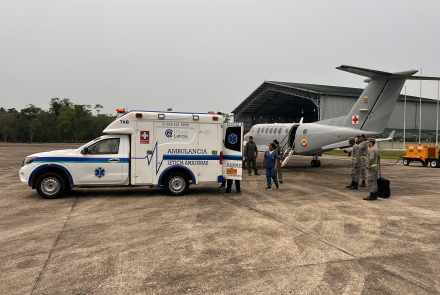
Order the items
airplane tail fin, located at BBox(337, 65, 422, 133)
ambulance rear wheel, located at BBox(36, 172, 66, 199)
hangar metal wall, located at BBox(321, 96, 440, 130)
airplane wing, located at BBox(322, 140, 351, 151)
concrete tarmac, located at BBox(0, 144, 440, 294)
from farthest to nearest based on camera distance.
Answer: hangar metal wall, located at BBox(321, 96, 440, 130) → airplane wing, located at BBox(322, 140, 351, 151) → airplane tail fin, located at BBox(337, 65, 422, 133) → ambulance rear wheel, located at BBox(36, 172, 66, 199) → concrete tarmac, located at BBox(0, 144, 440, 294)

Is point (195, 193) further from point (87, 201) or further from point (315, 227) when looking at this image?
point (315, 227)

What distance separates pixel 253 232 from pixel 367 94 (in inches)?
568

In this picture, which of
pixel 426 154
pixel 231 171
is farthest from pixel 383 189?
pixel 426 154

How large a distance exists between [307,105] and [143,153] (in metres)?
59.3

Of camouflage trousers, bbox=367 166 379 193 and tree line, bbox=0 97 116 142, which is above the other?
tree line, bbox=0 97 116 142

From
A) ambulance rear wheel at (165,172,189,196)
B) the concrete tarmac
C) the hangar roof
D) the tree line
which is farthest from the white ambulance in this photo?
the tree line

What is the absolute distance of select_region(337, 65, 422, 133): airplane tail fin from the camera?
16.5m

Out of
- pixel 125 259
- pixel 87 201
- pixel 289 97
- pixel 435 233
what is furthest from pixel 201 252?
pixel 289 97

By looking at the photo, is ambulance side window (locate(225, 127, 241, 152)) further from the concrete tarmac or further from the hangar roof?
the hangar roof

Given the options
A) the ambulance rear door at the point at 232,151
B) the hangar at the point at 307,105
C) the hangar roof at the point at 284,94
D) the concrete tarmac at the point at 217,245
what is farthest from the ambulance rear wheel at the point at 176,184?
the hangar roof at the point at 284,94

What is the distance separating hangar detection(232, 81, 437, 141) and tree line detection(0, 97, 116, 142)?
44.8 m

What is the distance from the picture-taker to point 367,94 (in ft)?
57.5

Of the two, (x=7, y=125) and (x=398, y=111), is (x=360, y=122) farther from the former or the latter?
(x=7, y=125)

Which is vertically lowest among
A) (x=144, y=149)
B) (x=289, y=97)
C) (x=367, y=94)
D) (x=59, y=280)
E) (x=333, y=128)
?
(x=59, y=280)
